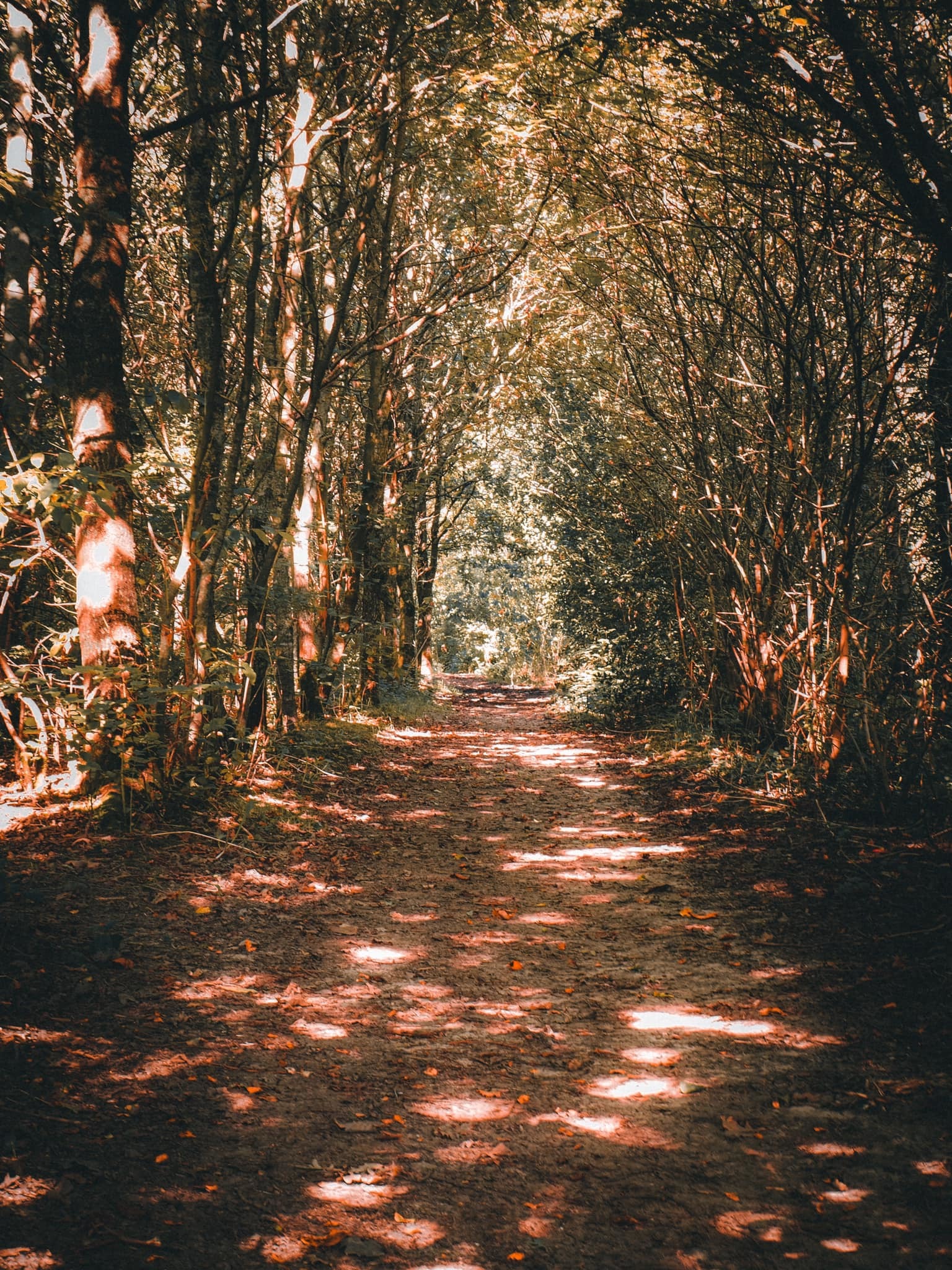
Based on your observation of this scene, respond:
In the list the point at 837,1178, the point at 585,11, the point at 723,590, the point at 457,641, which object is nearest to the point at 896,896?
the point at 837,1178

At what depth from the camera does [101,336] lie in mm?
5832

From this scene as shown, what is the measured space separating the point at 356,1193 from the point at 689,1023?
178cm

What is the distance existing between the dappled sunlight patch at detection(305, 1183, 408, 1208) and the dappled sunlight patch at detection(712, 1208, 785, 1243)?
102 centimetres

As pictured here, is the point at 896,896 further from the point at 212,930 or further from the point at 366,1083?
the point at 212,930

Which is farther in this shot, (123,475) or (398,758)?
(398,758)

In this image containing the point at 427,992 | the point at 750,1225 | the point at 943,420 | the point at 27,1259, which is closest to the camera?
the point at 27,1259

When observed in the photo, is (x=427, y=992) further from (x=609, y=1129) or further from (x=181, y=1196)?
(x=181, y=1196)

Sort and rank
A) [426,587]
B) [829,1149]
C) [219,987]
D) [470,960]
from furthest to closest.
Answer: [426,587] < [470,960] < [219,987] < [829,1149]

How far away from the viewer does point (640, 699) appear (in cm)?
1346

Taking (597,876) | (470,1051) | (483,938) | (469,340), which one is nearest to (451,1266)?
(470,1051)

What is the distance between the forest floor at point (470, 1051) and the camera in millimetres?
2506

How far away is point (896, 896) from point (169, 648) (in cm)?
500

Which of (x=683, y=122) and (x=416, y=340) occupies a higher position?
(x=416, y=340)

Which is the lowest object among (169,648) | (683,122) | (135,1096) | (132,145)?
(135,1096)
